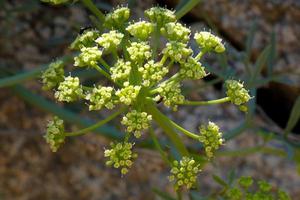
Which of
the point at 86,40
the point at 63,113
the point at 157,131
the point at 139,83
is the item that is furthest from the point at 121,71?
the point at 157,131

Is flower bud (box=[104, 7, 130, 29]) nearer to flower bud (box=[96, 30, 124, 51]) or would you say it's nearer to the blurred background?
flower bud (box=[96, 30, 124, 51])

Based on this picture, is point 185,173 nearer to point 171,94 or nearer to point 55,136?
point 171,94

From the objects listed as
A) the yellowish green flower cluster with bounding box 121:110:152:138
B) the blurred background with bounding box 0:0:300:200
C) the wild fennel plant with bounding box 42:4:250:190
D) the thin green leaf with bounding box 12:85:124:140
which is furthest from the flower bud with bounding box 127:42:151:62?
the blurred background with bounding box 0:0:300:200

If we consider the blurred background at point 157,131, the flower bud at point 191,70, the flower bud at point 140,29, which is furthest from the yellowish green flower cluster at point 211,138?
the blurred background at point 157,131

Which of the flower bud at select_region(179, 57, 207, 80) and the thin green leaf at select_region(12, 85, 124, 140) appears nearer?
the flower bud at select_region(179, 57, 207, 80)

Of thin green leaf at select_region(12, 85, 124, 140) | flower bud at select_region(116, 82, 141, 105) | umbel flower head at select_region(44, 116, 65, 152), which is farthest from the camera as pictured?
thin green leaf at select_region(12, 85, 124, 140)

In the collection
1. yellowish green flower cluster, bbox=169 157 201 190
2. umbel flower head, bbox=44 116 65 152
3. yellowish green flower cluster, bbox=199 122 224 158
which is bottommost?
umbel flower head, bbox=44 116 65 152

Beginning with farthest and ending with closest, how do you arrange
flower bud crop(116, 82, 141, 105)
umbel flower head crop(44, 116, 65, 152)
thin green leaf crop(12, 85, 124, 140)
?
thin green leaf crop(12, 85, 124, 140) < umbel flower head crop(44, 116, 65, 152) < flower bud crop(116, 82, 141, 105)

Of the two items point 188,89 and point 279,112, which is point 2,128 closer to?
point 188,89
